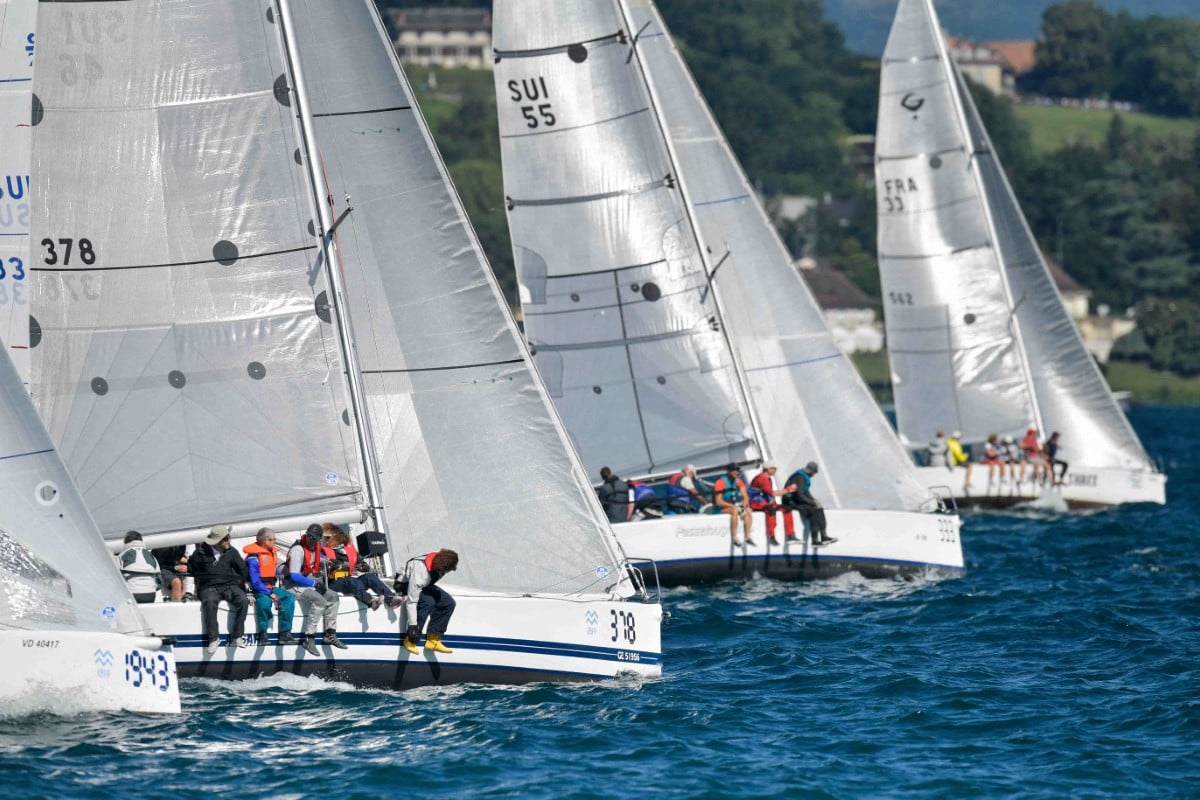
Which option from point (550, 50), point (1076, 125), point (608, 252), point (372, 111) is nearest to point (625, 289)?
point (608, 252)

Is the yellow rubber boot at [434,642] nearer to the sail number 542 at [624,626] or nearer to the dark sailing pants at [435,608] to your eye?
the dark sailing pants at [435,608]

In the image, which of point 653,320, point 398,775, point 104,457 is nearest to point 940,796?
point 398,775

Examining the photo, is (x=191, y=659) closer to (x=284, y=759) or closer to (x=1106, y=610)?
(x=284, y=759)

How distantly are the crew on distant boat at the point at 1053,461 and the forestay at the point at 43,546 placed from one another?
2386 centimetres

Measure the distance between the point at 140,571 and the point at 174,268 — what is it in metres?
2.62

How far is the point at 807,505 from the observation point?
24.6 m

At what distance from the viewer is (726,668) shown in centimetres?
1927

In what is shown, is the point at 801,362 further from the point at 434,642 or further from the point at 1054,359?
the point at 1054,359

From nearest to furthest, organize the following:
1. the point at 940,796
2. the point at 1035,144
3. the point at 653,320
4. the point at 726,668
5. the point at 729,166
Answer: the point at 940,796
the point at 726,668
the point at 653,320
the point at 729,166
the point at 1035,144

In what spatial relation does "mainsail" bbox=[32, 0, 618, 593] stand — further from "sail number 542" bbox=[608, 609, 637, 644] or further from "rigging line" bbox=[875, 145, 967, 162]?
"rigging line" bbox=[875, 145, 967, 162]

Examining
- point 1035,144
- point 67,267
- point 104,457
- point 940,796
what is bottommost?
point 940,796

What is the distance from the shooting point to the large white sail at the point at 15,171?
1781cm

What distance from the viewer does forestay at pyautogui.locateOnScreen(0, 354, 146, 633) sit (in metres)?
15.6

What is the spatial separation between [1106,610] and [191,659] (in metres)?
10.6
